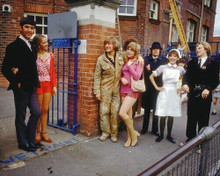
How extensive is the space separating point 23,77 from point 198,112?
115 inches

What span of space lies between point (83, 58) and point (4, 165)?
2111mm

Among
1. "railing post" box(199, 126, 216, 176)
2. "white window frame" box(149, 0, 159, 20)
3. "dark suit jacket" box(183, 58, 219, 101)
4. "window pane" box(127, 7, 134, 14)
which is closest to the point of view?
"railing post" box(199, 126, 216, 176)

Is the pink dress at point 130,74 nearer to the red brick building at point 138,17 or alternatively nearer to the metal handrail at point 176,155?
the metal handrail at point 176,155

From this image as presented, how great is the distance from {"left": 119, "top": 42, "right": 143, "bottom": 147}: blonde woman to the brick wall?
572 millimetres

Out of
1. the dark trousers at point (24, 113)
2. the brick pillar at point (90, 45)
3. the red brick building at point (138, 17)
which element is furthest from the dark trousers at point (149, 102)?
the red brick building at point (138, 17)

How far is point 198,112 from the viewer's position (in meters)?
3.72

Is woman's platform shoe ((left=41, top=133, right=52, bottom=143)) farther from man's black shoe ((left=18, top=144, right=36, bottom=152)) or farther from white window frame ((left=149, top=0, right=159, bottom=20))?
white window frame ((left=149, top=0, right=159, bottom=20))

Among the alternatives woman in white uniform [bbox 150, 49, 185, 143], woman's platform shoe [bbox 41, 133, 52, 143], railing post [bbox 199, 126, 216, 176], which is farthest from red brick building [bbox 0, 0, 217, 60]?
railing post [bbox 199, 126, 216, 176]

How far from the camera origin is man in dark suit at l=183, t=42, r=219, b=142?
3.54 metres

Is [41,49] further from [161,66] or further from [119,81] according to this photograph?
[161,66]

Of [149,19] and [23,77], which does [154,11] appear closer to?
[149,19]

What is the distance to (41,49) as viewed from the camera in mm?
3500

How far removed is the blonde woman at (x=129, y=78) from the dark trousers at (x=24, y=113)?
4.63 ft

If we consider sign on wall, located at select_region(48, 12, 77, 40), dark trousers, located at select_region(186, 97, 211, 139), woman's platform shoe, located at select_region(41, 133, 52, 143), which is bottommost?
woman's platform shoe, located at select_region(41, 133, 52, 143)
